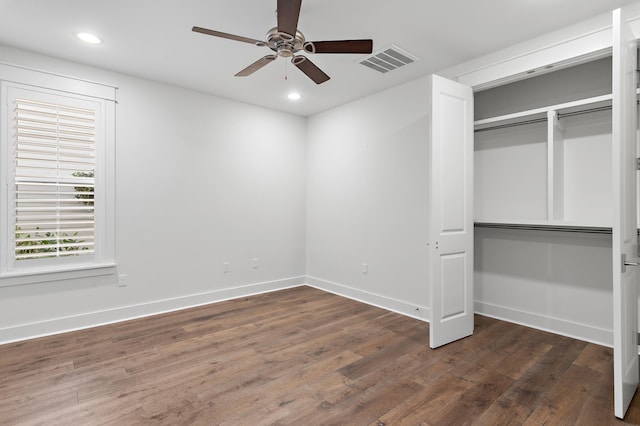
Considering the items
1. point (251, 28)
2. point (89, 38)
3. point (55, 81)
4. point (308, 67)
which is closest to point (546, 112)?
point (308, 67)

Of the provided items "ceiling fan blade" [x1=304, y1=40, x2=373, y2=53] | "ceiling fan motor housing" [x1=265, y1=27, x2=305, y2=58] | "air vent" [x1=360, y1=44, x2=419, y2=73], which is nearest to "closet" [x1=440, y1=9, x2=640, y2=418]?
"air vent" [x1=360, y1=44, x2=419, y2=73]

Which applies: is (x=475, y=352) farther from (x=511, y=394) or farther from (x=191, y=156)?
(x=191, y=156)

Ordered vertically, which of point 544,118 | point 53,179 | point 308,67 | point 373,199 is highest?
point 308,67

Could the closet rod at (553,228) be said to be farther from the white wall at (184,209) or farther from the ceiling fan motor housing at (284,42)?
the white wall at (184,209)

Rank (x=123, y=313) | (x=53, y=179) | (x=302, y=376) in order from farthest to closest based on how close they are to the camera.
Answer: (x=123, y=313) → (x=53, y=179) → (x=302, y=376)

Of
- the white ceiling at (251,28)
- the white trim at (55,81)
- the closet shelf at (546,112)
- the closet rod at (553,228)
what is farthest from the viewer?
the white trim at (55,81)

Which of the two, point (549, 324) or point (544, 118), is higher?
point (544, 118)

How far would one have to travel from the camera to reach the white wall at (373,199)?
3.96 metres

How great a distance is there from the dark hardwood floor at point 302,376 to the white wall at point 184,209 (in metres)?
0.39

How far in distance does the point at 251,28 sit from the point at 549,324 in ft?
13.2

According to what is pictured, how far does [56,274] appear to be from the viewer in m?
3.37

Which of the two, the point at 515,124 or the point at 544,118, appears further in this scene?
the point at 515,124

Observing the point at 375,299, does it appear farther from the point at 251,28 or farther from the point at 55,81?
the point at 55,81

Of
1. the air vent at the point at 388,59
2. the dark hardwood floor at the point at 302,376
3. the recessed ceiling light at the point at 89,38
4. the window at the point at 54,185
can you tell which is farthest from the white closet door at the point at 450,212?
the window at the point at 54,185
